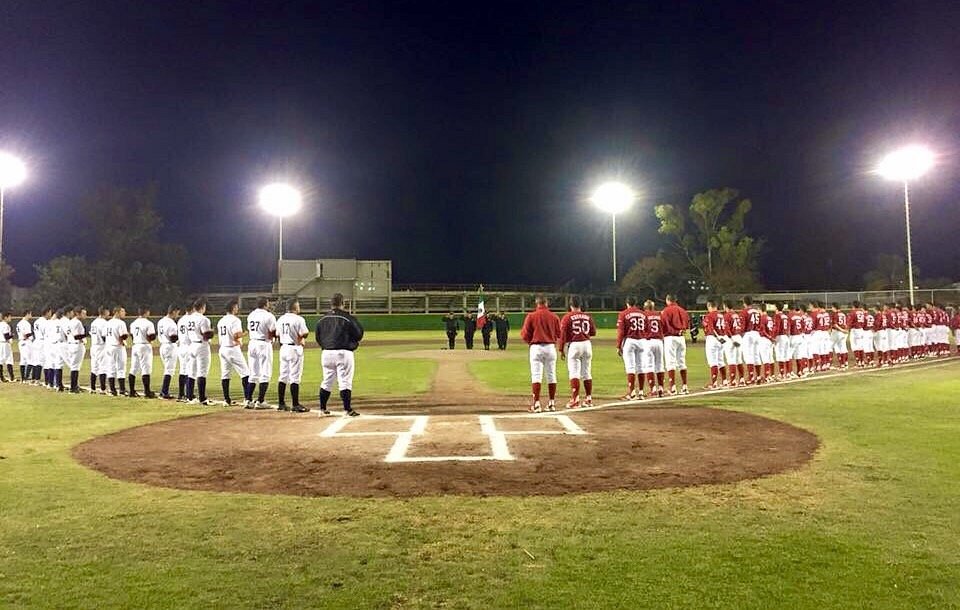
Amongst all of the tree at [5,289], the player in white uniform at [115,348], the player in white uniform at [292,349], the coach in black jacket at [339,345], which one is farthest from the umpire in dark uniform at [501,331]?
the tree at [5,289]

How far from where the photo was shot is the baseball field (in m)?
3.73

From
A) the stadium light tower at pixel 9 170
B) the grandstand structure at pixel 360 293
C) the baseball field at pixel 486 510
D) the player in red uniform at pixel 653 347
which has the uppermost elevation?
the stadium light tower at pixel 9 170

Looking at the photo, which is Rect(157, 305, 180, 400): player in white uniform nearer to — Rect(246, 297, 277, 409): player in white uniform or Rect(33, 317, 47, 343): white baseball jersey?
Rect(246, 297, 277, 409): player in white uniform

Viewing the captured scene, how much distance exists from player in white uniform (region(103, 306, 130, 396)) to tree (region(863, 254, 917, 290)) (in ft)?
221

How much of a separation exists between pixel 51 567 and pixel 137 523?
0.93 metres

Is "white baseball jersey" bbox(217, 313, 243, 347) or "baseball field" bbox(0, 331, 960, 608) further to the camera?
"white baseball jersey" bbox(217, 313, 243, 347)

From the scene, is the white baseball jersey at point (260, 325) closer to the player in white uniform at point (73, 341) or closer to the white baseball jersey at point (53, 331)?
the player in white uniform at point (73, 341)

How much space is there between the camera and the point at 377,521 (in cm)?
502

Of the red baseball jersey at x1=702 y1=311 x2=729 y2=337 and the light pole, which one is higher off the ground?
the light pole

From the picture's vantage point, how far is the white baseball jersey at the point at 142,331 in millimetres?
13578

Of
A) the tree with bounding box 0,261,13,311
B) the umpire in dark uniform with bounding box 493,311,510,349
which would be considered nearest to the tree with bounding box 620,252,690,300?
the umpire in dark uniform with bounding box 493,311,510,349

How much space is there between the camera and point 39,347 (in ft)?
57.0

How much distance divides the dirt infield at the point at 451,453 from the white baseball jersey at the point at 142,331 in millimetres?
4218

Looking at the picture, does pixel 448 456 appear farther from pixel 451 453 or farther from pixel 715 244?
pixel 715 244
